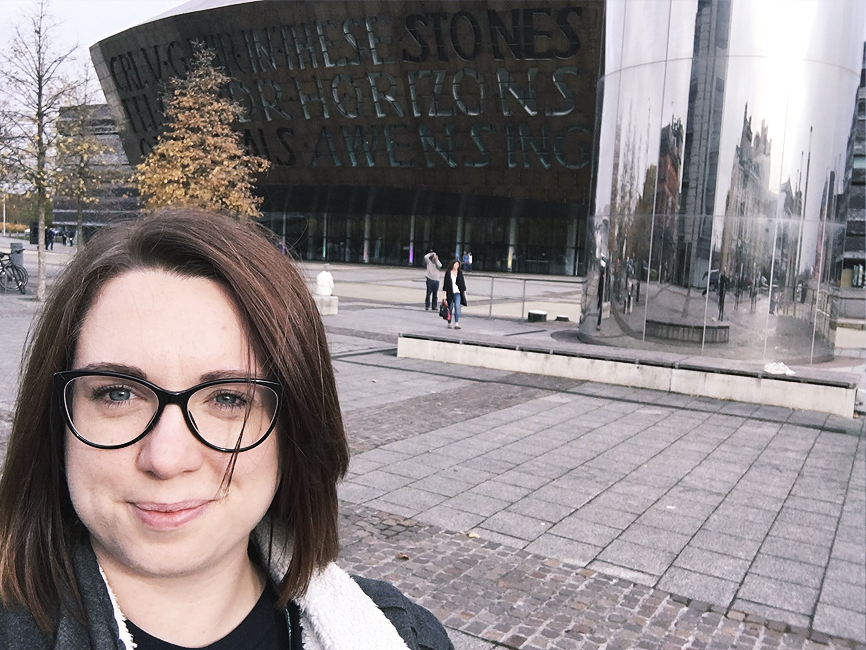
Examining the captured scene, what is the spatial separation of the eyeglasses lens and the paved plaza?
561 mm

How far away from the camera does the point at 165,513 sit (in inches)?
49.6

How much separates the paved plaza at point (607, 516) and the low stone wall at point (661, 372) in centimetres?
38

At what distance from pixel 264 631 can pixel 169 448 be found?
1.39 feet

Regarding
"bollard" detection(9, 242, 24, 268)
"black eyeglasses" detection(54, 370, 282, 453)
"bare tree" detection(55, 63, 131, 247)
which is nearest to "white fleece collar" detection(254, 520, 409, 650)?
"black eyeglasses" detection(54, 370, 282, 453)

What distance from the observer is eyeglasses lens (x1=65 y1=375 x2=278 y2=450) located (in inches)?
49.4

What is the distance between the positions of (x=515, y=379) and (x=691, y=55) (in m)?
6.79

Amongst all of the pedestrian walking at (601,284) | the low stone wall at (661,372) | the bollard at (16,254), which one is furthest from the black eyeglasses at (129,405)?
the bollard at (16,254)

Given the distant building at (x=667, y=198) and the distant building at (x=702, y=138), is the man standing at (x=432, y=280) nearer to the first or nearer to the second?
the distant building at (x=667, y=198)

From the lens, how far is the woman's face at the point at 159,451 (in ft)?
4.10

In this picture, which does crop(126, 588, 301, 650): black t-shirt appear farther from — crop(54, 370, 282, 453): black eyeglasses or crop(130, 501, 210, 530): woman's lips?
crop(54, 370, 282, 453): black eyeglasses

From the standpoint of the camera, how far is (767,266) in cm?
1449

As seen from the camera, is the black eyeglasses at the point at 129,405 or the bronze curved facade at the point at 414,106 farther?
the bronze curved facade at the point at 414,106

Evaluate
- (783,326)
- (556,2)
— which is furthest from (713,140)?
(556,2)

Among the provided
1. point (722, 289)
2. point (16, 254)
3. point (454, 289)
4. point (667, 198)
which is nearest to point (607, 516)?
point (722, 289)
